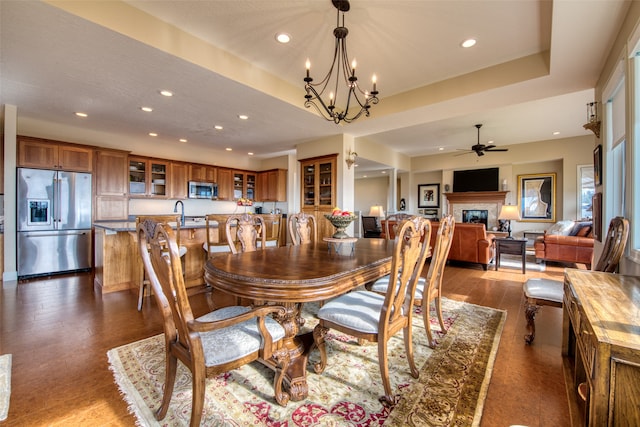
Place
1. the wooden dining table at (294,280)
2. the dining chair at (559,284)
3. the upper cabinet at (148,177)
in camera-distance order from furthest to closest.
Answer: the upper cabinet at (148,177)
the dining chair at (559,284)
the wooden dining table at (294,280)

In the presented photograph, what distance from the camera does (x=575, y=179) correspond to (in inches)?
257

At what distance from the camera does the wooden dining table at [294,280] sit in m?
1.33

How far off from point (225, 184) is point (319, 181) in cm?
291

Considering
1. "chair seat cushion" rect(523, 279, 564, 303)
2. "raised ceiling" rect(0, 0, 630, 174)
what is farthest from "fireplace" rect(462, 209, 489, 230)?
"chair seat cushion" rect(523, 279, 564, 303)

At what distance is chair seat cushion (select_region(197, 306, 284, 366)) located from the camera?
4.02 ft

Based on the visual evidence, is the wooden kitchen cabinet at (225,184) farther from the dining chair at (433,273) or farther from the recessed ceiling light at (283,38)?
the dining chair at (433,273)

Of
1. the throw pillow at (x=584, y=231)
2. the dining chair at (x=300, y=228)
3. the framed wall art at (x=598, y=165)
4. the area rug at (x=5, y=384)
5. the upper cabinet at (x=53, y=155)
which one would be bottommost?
the area rug at (x=5, y=384)

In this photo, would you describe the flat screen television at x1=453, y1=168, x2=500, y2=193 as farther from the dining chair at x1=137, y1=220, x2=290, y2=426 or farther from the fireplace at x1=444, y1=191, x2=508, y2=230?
the dining chair at x1=137, y1=220, x2=290, y2=426

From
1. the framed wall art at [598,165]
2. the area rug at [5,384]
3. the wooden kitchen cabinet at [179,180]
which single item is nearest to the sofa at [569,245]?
the framed wall art at [598,165]

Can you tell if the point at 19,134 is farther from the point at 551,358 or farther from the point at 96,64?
the point at 551,358

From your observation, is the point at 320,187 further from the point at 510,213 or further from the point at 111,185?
the point at 111,185

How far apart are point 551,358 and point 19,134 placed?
7.51m

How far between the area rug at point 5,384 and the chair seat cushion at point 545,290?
3508 millimetres

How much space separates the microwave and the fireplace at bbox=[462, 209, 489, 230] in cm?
739
